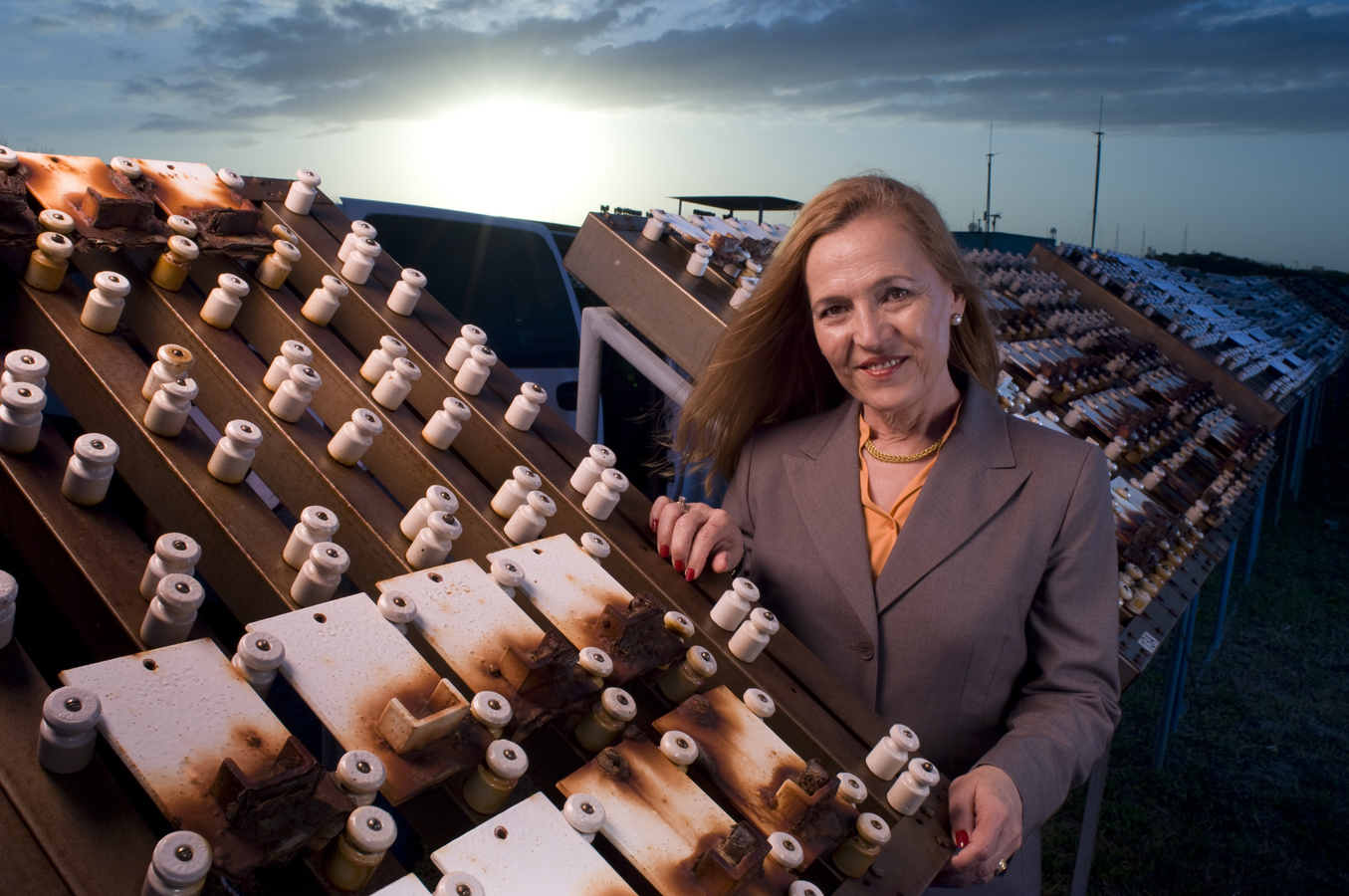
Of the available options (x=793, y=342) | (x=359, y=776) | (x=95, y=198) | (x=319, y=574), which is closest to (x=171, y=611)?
(x=319, y=574)

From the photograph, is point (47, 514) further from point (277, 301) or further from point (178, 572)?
point (277, 301)

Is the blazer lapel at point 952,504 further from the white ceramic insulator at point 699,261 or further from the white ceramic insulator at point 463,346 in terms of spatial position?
the white ceramic insulator at point 699,261

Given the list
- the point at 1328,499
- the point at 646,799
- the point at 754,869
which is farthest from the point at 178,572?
the point at 1328,499

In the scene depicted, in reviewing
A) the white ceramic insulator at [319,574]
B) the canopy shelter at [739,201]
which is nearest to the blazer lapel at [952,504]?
the white ceramic insulator at [319,574]

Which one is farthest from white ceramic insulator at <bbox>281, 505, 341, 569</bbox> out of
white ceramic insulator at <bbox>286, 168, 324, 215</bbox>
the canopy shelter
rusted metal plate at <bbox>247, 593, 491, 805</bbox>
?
the canopy shelter

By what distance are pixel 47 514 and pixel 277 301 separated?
0.69 metres

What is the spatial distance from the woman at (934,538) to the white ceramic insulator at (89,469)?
92cm

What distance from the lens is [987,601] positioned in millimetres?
1822

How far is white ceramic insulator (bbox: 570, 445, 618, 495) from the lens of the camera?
65.7 inches

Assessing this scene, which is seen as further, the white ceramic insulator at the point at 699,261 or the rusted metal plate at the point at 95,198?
the white ceramic insulator at the point at 699,261

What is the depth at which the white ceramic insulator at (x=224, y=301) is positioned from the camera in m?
1.55

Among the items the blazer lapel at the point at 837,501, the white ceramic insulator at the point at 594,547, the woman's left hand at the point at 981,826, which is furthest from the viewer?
the blazer lapel at the point at 837,501

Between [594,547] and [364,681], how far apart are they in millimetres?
543

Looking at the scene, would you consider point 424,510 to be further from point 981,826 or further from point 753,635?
point 981,826
